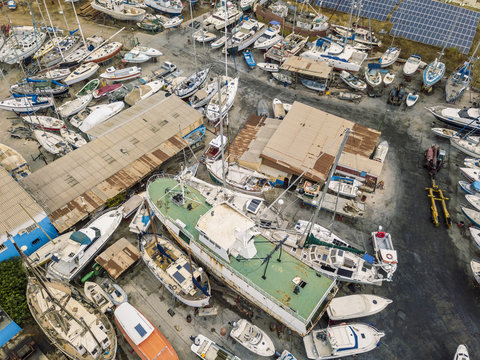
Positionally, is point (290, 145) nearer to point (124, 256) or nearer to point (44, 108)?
point (124, 256)

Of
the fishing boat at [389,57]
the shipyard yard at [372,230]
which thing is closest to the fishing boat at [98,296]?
the shipyard yard at [372,230]

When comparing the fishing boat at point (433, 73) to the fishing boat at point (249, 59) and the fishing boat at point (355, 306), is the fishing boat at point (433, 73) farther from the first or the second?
the fishing boat at point (355, 306)

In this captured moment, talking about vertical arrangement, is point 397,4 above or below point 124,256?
above

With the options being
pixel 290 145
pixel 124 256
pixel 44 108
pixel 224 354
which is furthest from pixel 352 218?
pixel 44 108

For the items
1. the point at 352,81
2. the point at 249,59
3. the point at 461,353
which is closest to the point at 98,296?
the point at 461,353

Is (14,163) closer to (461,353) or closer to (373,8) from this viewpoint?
(461,353)
